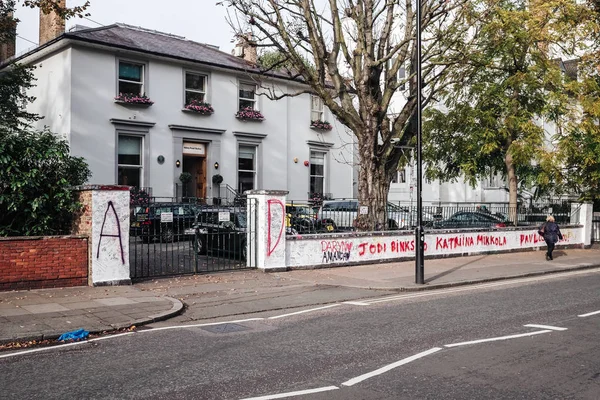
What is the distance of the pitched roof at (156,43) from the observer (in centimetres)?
2522

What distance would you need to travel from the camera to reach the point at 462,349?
24.9ft

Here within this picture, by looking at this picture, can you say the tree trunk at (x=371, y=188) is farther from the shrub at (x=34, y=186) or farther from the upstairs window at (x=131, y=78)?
→ the upstairs window at (x=131, y=78)

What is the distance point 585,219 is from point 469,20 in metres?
11.2

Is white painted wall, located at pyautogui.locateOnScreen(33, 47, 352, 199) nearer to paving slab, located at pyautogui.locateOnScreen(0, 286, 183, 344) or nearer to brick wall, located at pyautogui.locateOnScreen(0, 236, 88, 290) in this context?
brick wall, located at pyautogui.locateOnScreen(0, 236, 88, 290)

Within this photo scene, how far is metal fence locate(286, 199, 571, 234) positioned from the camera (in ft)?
57.4

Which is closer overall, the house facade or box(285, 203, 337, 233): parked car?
box(285, 203, 337, 233): parked car

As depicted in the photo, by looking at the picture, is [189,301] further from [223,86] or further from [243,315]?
[223,86]

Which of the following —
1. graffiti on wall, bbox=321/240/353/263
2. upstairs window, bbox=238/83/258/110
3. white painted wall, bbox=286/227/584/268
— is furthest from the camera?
upstairs window, bbox=238/83/258/110

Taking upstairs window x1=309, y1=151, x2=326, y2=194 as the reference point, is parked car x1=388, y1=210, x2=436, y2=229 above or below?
below

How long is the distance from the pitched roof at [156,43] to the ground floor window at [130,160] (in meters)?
3.99

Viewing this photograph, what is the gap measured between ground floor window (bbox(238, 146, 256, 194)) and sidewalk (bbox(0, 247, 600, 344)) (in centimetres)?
1299

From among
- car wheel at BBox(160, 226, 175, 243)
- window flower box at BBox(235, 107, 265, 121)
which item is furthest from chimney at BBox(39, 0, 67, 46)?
car wheel at BBox(160, 226, 175, 243)

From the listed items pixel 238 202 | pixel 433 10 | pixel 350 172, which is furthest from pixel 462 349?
pixel 350 172

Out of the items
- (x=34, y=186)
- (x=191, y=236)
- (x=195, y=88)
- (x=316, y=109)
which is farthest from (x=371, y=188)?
(x=316, y=109)
